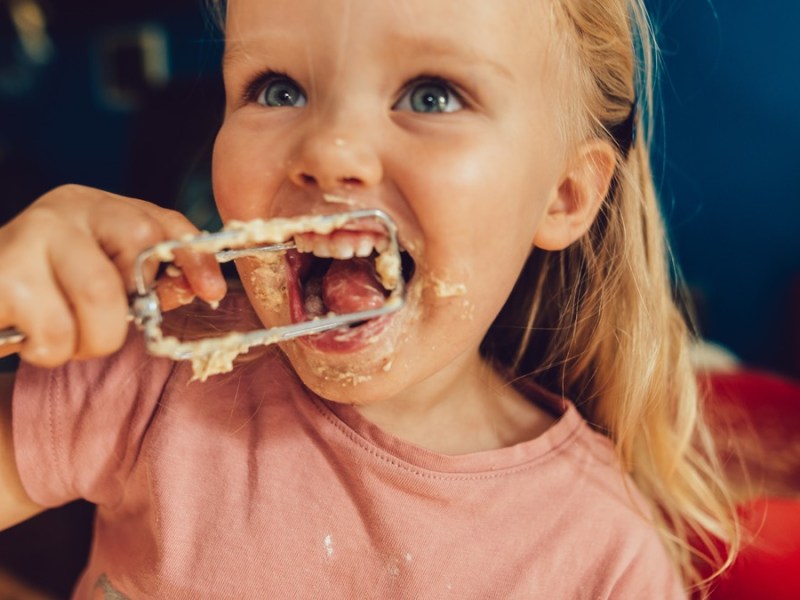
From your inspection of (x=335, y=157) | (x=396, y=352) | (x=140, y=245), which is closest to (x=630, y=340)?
(x=396, y=352)

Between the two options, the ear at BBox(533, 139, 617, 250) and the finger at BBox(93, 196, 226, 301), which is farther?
the ear at BBox(533, 139, 617, 250)

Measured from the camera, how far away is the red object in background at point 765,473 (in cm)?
89

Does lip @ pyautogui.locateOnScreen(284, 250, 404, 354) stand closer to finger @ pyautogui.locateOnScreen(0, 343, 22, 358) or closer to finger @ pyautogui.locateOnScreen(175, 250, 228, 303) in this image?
finger @ pyautogui.locateOnScreen(175, 250, 228, 303)

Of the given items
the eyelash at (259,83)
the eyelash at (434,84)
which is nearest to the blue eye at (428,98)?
the eyelash at (434,84)

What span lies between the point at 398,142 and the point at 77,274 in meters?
0.28

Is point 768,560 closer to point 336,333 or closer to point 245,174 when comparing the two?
point 336,333

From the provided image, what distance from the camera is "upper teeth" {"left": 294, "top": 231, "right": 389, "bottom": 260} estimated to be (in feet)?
2.08

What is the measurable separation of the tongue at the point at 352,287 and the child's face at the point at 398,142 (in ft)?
0.10

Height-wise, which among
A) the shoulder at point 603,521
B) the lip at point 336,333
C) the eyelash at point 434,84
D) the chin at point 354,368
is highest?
the eyelash at point 434,84

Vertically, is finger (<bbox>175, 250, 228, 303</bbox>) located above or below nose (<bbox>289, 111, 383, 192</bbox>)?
below

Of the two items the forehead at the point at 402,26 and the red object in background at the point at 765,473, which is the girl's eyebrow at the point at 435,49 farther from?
the red object in background at the point at 765,473

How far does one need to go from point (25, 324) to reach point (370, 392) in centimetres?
30

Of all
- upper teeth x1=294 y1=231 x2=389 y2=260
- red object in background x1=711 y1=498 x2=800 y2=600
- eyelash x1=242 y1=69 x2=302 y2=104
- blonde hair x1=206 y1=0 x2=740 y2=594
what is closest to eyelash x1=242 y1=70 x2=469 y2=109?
eyelash x1=242 y1=69 x2=302 y2=104

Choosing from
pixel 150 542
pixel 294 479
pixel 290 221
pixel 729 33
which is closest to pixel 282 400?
pixel 294 479
